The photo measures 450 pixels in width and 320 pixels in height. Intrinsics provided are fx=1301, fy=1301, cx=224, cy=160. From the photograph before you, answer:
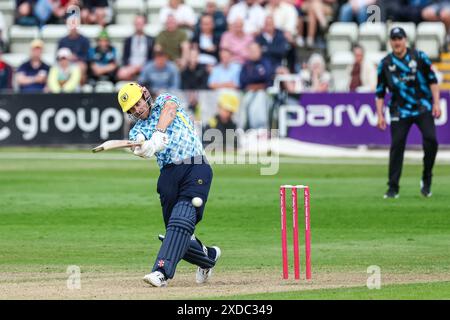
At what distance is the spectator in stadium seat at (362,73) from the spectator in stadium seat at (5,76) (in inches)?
313

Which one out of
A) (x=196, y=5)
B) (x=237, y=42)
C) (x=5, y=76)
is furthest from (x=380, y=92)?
(x=196, y=5)

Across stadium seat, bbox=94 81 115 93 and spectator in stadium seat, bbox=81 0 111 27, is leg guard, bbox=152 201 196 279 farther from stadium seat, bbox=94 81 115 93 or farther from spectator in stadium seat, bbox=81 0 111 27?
spectator in stadium seat, bbox=81 0 111 27

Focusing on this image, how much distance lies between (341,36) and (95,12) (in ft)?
21.2

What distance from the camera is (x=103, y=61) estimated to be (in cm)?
3038

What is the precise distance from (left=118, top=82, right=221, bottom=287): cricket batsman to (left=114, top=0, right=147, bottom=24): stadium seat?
69.3 ft

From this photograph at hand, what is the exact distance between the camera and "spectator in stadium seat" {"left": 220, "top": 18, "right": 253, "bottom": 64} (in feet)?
97.8

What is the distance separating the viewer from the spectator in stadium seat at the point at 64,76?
29.3 metres

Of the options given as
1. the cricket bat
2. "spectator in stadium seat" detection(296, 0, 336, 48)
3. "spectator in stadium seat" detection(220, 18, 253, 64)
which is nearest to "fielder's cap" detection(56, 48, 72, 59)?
"spectator in stadium seat" detection(220, 18, 253, 64)

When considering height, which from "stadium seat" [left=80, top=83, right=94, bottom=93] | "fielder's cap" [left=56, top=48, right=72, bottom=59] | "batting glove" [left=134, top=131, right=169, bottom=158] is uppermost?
"batting glove" [left=134, top=131, right=169, bottom=158]

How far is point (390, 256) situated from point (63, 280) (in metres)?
3.57

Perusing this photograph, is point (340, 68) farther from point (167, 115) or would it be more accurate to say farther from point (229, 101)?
point (167, 115)

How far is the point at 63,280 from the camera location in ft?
39.7

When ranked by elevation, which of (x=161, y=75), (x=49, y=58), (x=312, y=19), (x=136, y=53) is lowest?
(x=161, y=75)
